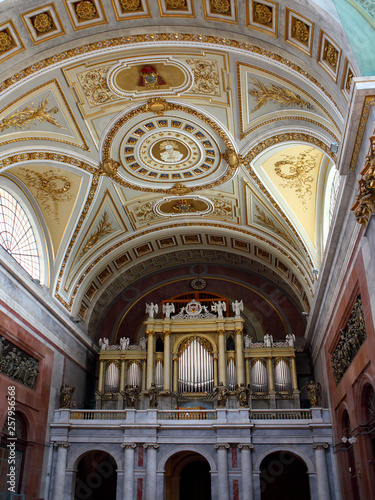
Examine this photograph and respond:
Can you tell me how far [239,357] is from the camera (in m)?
20.1

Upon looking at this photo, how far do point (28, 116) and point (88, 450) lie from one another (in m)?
11.1

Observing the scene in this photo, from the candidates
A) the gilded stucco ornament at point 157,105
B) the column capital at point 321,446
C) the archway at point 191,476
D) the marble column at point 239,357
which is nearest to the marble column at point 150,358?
the archway at point 191,476

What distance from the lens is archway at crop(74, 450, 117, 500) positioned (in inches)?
771

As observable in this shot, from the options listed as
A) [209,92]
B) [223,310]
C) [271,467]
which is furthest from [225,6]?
[271,467]

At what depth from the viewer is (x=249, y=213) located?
1873 centimetres

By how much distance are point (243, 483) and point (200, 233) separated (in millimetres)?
9839

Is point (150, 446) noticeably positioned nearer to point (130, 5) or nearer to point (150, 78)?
point (150, 78)

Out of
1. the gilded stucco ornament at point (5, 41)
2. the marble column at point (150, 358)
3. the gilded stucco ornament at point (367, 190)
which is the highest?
the gilded stucco ornament at point (5, 41)

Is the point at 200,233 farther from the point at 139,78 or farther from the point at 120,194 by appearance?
the point at 139,78

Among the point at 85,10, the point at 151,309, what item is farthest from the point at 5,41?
the point at 151,309

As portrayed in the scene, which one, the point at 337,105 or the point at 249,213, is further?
the point at 249,213

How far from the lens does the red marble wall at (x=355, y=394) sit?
10.5 m

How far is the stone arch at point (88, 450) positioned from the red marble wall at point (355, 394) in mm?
7145

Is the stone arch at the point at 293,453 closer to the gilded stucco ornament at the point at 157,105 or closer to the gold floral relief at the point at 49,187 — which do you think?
the gold floral relief at the point at 49,187
